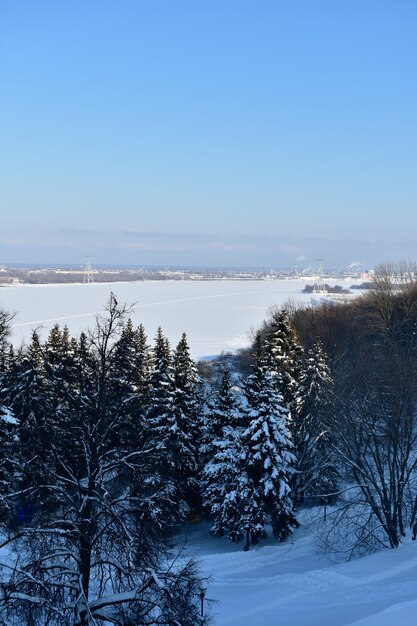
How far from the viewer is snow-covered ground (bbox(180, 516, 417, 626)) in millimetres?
11938

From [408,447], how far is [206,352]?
4636cm

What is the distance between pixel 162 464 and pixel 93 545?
12.0 meters

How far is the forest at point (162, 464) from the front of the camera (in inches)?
395

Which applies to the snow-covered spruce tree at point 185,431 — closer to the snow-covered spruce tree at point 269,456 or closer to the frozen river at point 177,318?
the snow-covered spruce tree at point 269,456

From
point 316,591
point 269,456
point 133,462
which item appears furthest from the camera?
point 269,456

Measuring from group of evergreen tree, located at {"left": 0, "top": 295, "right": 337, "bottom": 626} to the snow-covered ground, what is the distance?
2.22 meters

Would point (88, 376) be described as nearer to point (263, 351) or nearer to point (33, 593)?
point (33, 593)

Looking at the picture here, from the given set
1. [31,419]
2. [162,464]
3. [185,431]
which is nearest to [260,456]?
[162,464]

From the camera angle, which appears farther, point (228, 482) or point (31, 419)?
point (228, 482)

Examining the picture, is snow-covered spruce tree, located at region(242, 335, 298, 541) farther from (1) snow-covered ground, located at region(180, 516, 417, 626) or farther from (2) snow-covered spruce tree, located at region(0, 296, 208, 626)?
(2) snow-covered spruce tree, located at region(0, 296, 208, 626)

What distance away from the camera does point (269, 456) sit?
21078mm

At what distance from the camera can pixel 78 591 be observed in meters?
9.82

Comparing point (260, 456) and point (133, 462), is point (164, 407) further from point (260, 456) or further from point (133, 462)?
point (133, 462)

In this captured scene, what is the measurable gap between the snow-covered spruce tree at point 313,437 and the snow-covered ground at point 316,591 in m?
5.24
